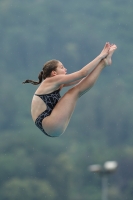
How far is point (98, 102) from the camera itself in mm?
68562

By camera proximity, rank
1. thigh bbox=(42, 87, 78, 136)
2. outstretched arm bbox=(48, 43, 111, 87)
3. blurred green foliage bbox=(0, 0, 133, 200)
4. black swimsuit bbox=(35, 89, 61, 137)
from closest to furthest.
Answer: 1. outstretched arm bbox=(48, 43, 111, 87)
2. thigh bbox=(42, 87, 78, 136)
3. black swimsuit bbox=(35, 89, 61, 137)
4. blurred green foliage bbox=(0, 0, 133, 200)

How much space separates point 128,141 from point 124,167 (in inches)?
162

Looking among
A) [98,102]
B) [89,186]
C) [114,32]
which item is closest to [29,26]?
[114,32]

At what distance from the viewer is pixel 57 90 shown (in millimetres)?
7117

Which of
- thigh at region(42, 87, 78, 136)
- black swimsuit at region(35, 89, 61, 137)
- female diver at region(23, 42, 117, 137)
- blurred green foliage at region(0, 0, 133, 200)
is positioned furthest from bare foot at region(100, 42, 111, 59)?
blurred green foliage at region(0, 0, 133, 200)

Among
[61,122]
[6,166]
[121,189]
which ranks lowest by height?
[61,122]

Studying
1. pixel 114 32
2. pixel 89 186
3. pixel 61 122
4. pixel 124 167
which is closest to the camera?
pixel 61 122

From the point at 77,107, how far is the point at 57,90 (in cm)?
6073

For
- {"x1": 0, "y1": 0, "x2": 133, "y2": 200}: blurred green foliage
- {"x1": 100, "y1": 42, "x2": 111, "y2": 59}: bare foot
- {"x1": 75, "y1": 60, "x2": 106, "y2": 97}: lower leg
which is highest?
{"x1": 0, "y1": 0, "x2": 133, "y2": 200}: blurred green foliage

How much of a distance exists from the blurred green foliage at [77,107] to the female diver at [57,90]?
171 feet

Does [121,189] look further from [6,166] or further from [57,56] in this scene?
[57,56]

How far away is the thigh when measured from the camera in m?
6.86

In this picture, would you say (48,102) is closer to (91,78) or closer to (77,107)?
(91,78)

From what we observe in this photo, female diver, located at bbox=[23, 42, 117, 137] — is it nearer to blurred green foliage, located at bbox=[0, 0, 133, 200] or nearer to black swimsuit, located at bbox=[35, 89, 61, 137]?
black swimsuit, located at bbox=[35, 89, 61, 137]
